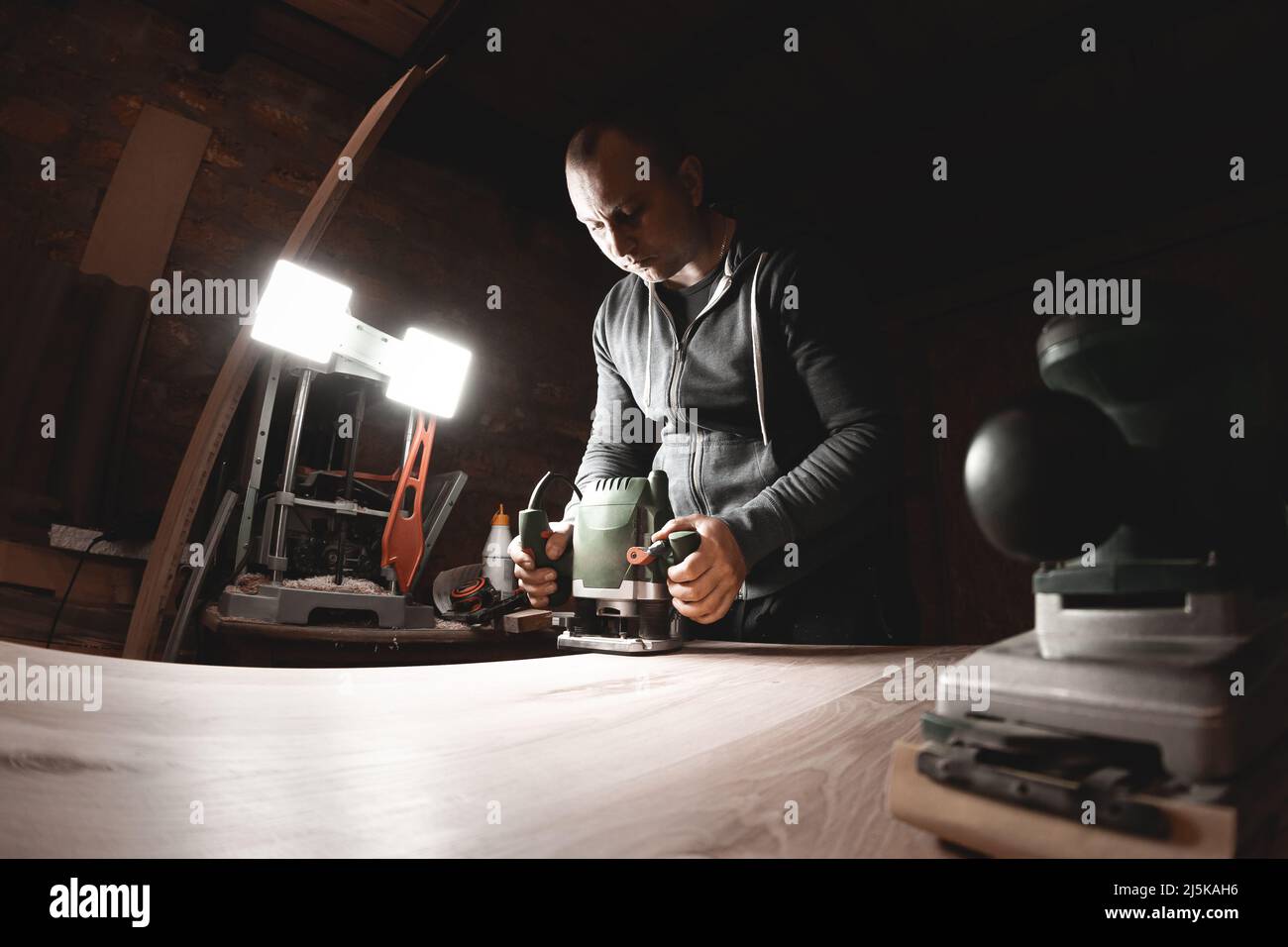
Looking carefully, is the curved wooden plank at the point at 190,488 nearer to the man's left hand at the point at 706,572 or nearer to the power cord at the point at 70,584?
the power cord at the point at 70,584

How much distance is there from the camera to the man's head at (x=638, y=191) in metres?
1.45

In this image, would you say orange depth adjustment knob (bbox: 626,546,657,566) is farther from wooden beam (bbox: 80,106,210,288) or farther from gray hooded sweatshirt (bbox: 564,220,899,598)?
wooden beam (bbox: 80,106,210,288)

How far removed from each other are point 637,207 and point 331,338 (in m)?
→ 1.33

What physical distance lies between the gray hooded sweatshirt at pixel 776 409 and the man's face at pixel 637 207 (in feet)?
0.34

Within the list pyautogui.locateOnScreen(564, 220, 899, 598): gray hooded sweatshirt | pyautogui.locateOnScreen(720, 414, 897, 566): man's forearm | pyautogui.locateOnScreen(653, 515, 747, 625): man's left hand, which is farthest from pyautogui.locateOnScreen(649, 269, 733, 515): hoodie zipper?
pyautogui.locateOnScreen(653, 515, 747, 625): man's left hand

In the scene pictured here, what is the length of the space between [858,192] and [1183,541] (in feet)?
12.7

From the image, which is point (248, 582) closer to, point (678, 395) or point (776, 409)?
point (678, 395)

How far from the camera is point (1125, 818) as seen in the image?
0.25 m

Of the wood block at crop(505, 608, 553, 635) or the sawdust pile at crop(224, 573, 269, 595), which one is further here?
the wood block at crop(505, 608, 553, 635)
